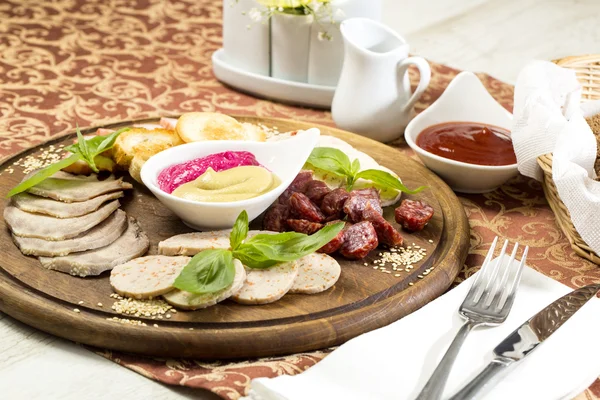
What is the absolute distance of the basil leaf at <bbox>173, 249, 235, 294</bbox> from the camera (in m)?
2.17

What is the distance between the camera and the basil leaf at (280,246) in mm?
2316

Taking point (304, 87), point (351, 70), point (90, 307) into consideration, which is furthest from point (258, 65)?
point (90, 307)

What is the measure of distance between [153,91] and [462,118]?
1611mm

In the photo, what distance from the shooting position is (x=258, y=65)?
4.14 metres

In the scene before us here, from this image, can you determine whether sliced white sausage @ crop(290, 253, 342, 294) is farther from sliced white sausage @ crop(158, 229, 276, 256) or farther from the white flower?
the white flower

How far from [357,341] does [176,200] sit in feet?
2.52

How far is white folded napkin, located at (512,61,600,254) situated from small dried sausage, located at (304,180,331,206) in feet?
2.64

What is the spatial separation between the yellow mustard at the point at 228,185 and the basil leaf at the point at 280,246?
0.24 meters

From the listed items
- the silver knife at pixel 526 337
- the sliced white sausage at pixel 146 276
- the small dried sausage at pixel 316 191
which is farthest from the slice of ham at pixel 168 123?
the silver knife at pixel 526 337

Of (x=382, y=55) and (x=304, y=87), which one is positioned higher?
(x=382, y=55)

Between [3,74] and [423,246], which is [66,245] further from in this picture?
[3,74]

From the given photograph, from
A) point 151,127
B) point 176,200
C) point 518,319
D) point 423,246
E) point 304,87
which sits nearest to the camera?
point 518,319

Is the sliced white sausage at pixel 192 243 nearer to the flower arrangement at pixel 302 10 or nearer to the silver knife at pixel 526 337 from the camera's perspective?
the silver knife at pixel 526 337

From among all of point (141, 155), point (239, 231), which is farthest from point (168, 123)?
point (239, 231)
